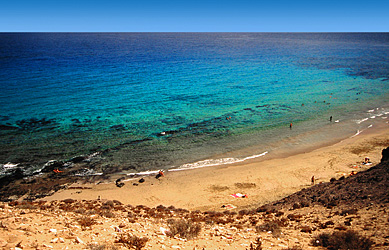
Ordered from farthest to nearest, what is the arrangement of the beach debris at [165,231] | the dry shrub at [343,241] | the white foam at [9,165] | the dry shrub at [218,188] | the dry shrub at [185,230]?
1. the white foam at [9,165]
2. the dry shrub at [218,188]
3. the beach debris at [165,231]
4. the dry shrub at [185,230]
5. the dry shrub at [343,241]

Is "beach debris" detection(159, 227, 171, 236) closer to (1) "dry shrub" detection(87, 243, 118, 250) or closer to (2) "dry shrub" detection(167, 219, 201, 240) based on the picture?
(2) "dry shrub" detection(167, 219, 201, 240)

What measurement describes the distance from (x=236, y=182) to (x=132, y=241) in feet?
51.5

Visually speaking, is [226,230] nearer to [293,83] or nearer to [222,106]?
[222,106]

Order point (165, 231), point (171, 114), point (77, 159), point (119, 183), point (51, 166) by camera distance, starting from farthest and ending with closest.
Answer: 1. point (171, 114)
2. point (77, 159)
3. point (51, 166)
4. point (119, 183)
5. point (165, 231)

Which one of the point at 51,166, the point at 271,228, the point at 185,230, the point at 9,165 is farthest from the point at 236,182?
the point at 9,165

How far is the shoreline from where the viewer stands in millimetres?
22438

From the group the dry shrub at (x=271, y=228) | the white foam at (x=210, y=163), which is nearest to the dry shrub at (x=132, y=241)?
the dry shrub at (x=271, y=228)

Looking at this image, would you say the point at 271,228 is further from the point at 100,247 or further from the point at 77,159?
the point at 77,159

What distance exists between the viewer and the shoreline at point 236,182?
22.4 m

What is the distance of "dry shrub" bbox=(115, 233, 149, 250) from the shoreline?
966 cm

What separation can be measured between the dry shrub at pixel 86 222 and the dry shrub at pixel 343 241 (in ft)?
37.3

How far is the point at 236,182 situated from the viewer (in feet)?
83.7

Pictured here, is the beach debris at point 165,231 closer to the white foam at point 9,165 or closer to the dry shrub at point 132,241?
the dry shrub at point 132,241

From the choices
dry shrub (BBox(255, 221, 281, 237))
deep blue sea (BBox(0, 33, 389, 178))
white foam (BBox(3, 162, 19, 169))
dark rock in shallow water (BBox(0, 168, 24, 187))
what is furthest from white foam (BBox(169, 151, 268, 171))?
white foam (BBox(3, 162, 19, 169))
